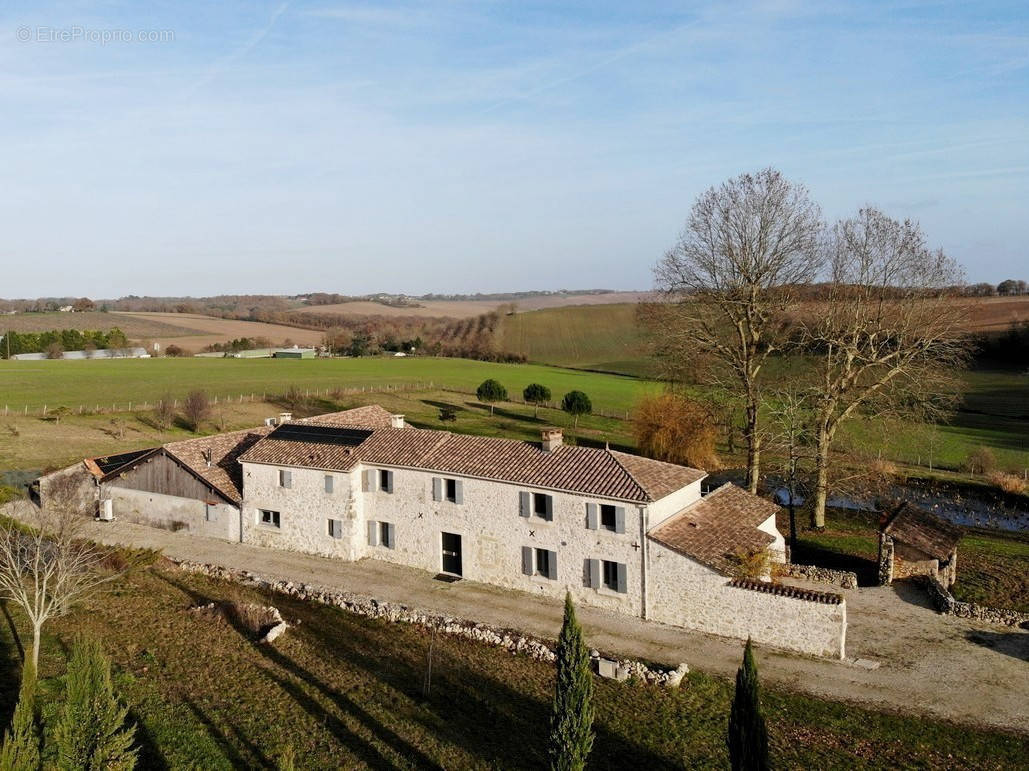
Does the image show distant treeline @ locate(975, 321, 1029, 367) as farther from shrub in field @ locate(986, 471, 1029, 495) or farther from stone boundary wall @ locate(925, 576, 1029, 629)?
stone boundary wall @ locate(925, 576, 1029, 629)

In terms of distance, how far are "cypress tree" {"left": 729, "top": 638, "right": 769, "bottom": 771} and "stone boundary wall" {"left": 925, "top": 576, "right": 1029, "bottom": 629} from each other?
16.5 metres

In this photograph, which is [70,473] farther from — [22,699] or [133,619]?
[22,699]

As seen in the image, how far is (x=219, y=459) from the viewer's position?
39.3 metres

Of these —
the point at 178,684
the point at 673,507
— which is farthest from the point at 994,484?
the point at 178,684

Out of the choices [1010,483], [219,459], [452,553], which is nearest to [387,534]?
[452,553]

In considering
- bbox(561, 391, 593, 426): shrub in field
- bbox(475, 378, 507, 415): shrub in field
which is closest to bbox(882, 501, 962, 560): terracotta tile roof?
bbox(561, 391, 593, 426): shrub in field

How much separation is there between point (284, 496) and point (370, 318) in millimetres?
156498

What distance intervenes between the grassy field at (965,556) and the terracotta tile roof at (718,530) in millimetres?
5325

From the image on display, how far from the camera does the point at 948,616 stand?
27.0m

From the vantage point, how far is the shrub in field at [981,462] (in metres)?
51.6

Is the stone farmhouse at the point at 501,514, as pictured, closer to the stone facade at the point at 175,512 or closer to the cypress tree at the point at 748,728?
the stone facade at the point at 175,512

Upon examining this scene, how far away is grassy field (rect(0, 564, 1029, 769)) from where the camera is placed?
1812 cm

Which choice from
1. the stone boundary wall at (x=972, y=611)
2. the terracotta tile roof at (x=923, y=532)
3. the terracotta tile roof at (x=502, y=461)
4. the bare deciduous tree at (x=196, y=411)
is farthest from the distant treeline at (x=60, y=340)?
the stone boundary wall at (x=972, y=611)

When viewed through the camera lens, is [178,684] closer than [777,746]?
No
